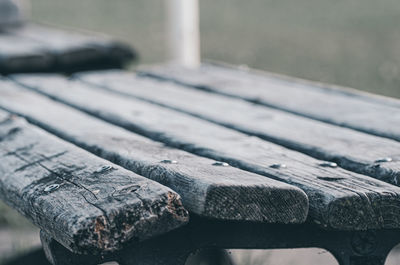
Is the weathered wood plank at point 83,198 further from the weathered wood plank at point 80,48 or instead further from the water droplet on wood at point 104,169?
the weathered wood plank at point 80,48

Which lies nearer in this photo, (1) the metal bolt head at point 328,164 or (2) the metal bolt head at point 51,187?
(2) the metal bolt head at point 51,187

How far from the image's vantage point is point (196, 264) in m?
2.70

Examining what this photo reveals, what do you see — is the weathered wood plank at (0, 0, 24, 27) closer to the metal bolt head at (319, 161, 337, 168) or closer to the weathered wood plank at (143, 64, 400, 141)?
the weathered wood plank at (143, 64, 400, 141)

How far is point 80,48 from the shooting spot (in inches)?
130

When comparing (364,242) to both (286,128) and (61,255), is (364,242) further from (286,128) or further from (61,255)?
(61,255)

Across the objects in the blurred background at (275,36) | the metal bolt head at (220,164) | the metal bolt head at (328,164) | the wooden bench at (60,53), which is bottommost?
the blurred background at (275,36)

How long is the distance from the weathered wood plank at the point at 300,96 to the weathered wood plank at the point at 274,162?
29 centimetres

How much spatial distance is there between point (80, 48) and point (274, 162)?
1866 millimetres

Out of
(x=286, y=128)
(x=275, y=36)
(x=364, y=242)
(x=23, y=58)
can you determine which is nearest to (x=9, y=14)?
(x=23, y=58)

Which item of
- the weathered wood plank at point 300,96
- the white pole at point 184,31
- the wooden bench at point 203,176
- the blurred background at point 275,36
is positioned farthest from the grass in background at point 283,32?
the wooden bench at point 203,176

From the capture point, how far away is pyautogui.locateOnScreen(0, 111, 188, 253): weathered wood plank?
1.28 metres

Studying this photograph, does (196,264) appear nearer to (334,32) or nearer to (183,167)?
(183,167)

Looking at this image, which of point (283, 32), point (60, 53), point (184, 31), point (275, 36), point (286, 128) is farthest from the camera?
point (283, 32)

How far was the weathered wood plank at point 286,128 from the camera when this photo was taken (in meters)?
1.62
